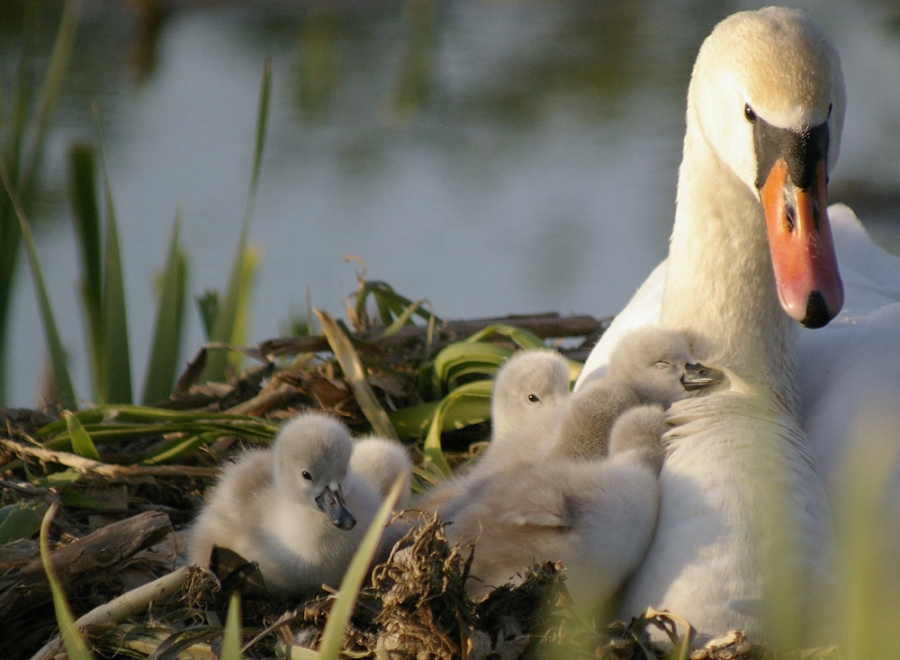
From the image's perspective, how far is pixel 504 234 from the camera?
23.3 feet

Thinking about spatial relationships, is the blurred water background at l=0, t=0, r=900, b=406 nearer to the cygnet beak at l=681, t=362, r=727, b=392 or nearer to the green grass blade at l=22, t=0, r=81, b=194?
the green grass blade at l=22, t=0, r=81, b=194

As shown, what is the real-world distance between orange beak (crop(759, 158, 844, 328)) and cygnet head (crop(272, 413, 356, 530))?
30.9 inches

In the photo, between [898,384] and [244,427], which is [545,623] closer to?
[898,384]

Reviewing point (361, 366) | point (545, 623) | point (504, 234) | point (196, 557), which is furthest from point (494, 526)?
point (504, 234)

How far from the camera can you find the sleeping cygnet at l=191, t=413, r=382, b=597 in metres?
1.99

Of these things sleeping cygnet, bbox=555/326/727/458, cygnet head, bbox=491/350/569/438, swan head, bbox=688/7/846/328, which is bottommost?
cygnet head, bbox=491/350/569/438

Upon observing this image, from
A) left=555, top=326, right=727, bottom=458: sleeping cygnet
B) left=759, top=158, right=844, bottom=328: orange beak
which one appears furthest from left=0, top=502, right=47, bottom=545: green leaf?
left=759, top=158, right=844, bottom=328: orange beak

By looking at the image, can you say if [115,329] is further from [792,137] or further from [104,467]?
[792,137]

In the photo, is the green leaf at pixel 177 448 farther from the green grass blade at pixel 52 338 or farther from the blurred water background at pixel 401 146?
the blurred water background at pixel 401 146

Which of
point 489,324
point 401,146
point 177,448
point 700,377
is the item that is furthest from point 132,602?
point 401,146

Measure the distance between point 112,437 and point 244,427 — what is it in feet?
0.96

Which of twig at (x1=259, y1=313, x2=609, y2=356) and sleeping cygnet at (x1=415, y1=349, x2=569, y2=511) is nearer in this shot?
sleeping cygnet at (x1=415, y1=349, x2=569, y2=511)

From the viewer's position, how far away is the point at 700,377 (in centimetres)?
207

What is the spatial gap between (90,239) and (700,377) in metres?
1.77
